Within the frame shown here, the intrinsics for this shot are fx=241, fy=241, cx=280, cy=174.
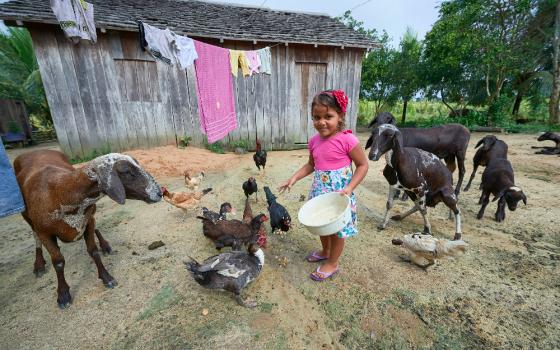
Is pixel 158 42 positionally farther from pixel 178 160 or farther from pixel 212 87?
pixel 178 160

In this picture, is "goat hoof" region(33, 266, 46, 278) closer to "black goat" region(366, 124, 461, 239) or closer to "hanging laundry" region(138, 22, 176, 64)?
"hanging laundry" region(138, 22, 176, 64)

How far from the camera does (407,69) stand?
1780 cm

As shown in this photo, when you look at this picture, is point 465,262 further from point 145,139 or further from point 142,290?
point 145,139

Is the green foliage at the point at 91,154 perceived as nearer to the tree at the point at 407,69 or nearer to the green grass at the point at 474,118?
the green grass at the point at 474,118

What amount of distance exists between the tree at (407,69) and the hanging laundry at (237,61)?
14.9m

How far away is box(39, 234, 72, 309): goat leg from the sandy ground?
0.08 meters

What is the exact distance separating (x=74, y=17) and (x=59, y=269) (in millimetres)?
4910

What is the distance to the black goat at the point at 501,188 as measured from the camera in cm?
376

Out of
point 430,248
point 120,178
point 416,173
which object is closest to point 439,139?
point 416,173

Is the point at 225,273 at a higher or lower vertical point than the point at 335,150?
lower

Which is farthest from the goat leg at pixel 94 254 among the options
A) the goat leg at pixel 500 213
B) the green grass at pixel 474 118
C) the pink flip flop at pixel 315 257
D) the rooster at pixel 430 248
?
the green grass at pixel 474 118

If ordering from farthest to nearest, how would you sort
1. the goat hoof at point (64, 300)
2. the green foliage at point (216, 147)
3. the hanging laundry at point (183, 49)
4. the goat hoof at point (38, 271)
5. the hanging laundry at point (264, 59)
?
the green foliage at point (216, 147)
the hanging laundry at point (264, 59)
the hanging laundry at point (183, 49)
the goat hoof at point (38, 271)
the goat hoof at point (64, 300)

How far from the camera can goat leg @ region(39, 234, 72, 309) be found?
7.86ft

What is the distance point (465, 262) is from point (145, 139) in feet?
30.2
